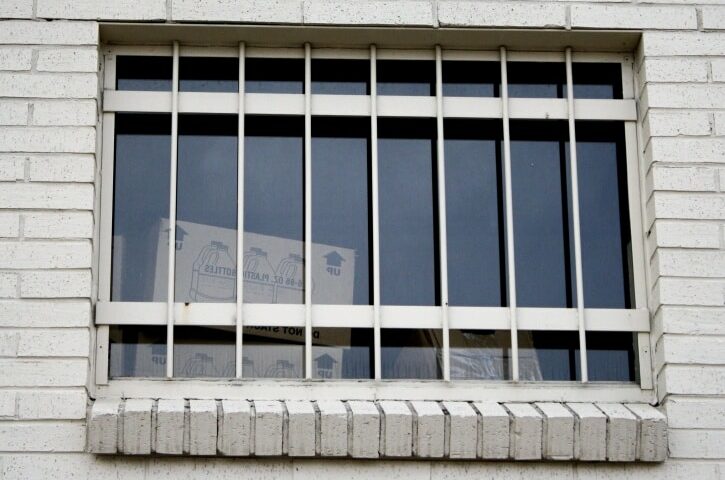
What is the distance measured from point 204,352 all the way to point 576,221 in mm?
1927

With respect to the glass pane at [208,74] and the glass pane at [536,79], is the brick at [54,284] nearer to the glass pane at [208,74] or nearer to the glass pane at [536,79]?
the glass pane at [208,74]

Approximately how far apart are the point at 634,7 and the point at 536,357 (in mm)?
1824

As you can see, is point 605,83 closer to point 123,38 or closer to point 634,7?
point 634,7

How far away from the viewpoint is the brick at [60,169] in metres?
6.59

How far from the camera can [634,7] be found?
22.9 ft

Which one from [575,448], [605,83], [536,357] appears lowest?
[575,448]

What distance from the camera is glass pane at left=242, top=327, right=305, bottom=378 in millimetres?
6629

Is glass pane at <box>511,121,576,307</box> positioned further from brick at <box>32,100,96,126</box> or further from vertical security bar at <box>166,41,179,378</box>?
brick at <box>32,100,96,126</box>

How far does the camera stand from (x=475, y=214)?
22.7 ft

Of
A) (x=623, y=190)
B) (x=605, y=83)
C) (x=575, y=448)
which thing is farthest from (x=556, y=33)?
(x=575, y=448)

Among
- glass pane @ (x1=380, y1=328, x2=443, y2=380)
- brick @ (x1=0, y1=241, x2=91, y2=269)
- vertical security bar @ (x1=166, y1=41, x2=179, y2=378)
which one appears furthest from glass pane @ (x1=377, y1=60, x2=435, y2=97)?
brick @ (x1=0, y1=241, x2=91, y2=269)

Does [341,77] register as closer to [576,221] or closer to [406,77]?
[406,77]

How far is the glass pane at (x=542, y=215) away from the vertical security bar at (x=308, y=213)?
101 centimetres

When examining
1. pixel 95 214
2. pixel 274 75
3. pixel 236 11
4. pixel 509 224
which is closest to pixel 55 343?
pixel 95 214
